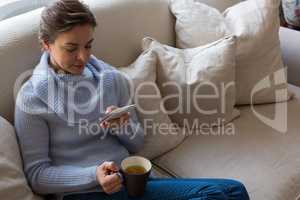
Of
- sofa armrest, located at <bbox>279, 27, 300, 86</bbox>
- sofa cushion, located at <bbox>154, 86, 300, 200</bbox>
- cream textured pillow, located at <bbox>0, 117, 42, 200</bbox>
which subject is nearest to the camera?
cream textured pillow, located at <bbox>0, 117, 42, 200</bbox>

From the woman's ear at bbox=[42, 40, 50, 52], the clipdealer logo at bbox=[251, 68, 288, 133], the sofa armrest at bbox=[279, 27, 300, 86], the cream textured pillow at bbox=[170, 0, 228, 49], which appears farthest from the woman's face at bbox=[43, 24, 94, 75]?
the sofa armrest at bbox=[279, 27, 300, 86]

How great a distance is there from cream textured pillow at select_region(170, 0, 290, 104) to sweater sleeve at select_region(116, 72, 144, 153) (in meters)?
0.53

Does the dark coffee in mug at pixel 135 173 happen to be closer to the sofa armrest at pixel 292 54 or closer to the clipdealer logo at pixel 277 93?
the clipdealer logo at pixel 277 93

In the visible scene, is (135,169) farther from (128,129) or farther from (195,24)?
(195,24)

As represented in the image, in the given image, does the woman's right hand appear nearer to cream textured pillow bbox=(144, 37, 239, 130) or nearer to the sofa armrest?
cream textured pillow bbox=(144, 37, 239, 130)

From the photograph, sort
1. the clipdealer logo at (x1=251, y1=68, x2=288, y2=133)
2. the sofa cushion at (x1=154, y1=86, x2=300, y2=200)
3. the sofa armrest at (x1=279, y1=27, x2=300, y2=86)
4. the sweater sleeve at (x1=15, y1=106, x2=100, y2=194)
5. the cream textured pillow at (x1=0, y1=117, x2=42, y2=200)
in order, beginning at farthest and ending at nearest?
the sofa armrest at (x1=279, y1=27, x2=300, y2=86) → the clipdealer logo at (x1=251, y1=68, x2=288, y2=133) → the sofa cushion at (x1=154, y1=86, x2=300, y2=200) → the sweater sleeve at (x1=15, y1=106, x2=100, y2=194) → the cream textured pillow at (x1=0, y1=117, x2=42, y2=200)

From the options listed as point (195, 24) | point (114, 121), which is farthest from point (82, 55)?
point (195, 24)

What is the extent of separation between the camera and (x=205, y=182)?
1348mm

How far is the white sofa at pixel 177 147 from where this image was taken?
134 cm

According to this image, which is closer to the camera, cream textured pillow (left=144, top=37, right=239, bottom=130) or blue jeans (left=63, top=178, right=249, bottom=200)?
blue jeans (left=63, top=178, right=249, bottom=200)

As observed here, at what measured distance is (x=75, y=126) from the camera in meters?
1.32

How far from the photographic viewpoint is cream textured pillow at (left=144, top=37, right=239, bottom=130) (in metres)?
1.67

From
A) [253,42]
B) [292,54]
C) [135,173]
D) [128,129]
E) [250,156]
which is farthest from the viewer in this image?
[292,54]

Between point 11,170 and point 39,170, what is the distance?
0.10m
